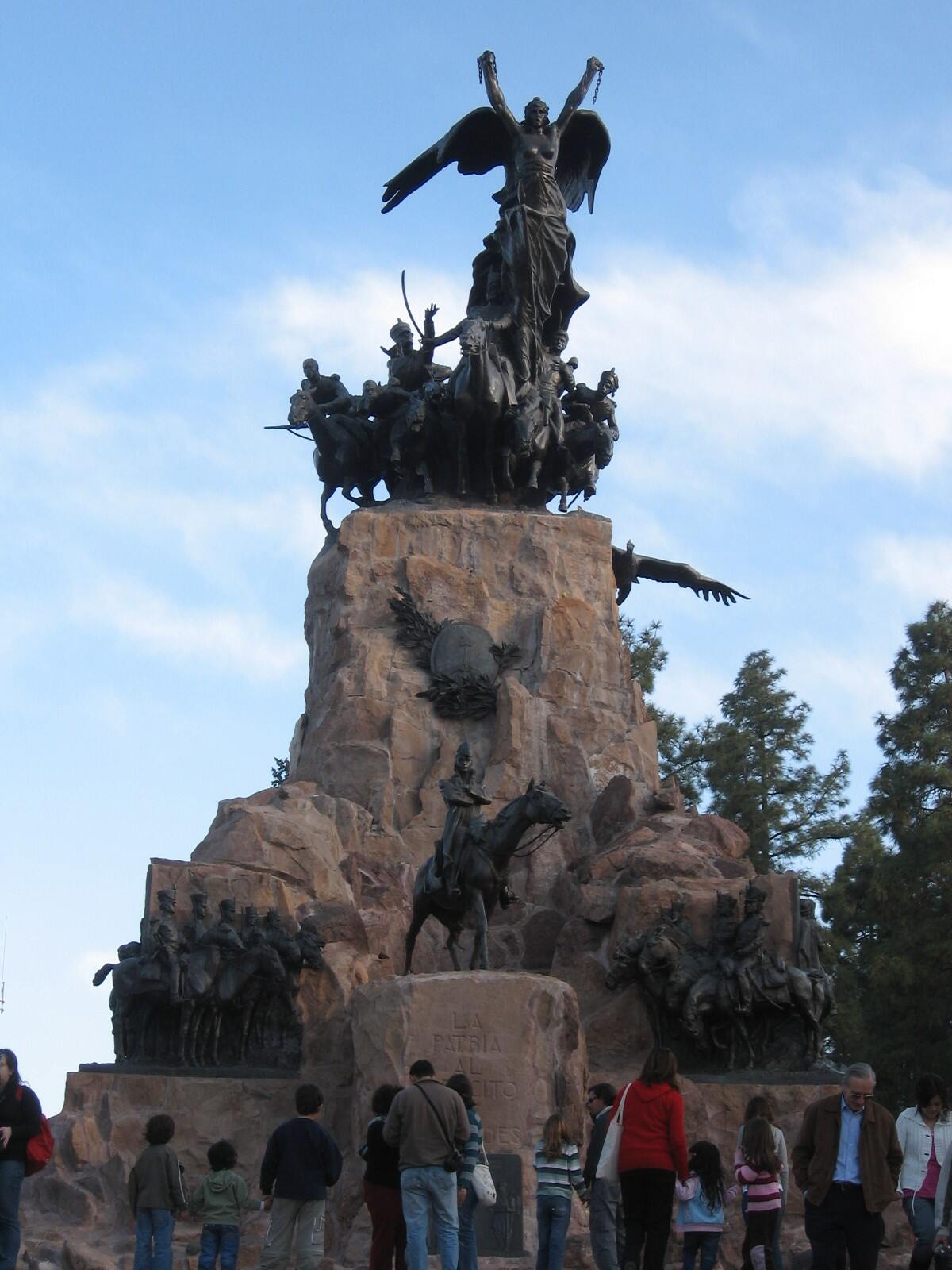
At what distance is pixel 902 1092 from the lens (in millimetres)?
27531

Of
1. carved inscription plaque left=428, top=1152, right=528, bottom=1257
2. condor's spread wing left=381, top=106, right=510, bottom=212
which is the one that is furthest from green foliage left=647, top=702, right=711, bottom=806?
carved inscription plaque left=428, top=1152, right=528, bottom=1257

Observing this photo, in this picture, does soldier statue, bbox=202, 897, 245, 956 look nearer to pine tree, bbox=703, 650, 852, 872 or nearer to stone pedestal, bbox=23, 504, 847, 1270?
stone pedestal, bbox=23, 504, 847, 1270

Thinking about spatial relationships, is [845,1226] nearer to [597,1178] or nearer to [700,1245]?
[597,1178]

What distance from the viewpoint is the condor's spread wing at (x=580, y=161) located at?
2561cm

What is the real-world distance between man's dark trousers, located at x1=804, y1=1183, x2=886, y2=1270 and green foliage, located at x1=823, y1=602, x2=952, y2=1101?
17.9 m

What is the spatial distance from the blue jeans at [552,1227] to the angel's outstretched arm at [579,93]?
17.1 meters

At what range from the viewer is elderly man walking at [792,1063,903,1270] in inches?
342

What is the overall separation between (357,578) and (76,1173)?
8.12m

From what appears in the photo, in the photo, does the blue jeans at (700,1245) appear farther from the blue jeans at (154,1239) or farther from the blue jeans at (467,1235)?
the blue jeans at (154,1239)

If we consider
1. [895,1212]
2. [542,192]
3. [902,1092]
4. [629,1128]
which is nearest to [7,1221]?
[629,1128]

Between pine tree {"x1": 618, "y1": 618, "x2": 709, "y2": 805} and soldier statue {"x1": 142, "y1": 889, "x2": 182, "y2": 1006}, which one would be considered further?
pine tree {"x1": 618, "y1": 618, "x2": 709, "y2": 805}

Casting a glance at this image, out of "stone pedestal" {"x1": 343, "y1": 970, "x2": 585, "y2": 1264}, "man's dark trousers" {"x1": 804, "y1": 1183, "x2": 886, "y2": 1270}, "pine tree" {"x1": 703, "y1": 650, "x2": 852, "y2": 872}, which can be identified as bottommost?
"man's dark trousers" {"x1": 804, "y1": 1183, "x2": 886, "y2": 1270}

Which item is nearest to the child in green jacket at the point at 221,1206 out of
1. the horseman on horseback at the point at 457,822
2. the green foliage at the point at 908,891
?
the horseman on horseback at the point at 457,822

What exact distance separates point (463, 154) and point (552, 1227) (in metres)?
18.0
